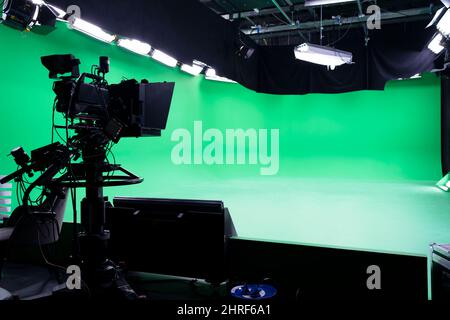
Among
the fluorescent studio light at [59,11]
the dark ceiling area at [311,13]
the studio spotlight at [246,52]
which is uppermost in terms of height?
the dark ceiling area at [311,13]

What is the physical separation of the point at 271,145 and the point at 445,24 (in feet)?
18.3

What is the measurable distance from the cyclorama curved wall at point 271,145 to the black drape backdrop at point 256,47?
4.72 ft

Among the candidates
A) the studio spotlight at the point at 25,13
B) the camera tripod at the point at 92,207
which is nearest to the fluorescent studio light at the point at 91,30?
the studio spotlight at the point at 25,13

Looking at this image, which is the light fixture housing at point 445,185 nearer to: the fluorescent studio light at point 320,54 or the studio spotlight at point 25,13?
the fluorescent studio light at point 320,54

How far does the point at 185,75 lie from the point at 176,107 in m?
1.02

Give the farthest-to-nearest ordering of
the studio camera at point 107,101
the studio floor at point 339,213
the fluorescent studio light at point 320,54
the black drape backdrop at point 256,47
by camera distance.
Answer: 1. the fluorescent studio light at point 320,54
2. the black drape backdrop at point 256,47
3. the studio floor at point 339,213
4. the studio camera at point 107,101

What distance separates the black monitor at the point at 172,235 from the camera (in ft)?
6.77

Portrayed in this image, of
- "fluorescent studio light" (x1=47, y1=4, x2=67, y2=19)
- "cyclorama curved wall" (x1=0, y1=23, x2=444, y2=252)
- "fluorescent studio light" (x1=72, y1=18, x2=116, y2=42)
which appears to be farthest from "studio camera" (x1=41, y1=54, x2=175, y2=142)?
"fluorescent studio light" (x1=72, y1=18, x2=116, y2=42)

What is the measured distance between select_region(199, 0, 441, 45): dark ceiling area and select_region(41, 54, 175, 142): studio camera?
198 inches

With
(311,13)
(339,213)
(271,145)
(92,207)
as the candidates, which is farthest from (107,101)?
A: (271,145)

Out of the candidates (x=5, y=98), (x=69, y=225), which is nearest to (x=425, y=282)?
(x=69, y=225)

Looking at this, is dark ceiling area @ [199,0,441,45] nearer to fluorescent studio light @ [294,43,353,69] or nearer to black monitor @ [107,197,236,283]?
fluorescent studio light @ [294,43,353,69]

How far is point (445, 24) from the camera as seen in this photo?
17.5 ft
